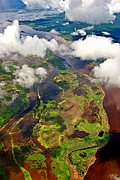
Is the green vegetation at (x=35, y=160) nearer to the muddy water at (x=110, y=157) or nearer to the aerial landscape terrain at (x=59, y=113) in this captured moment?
the aerial landscape terrain at (x=59, y=113)

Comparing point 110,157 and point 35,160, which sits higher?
point 110,157

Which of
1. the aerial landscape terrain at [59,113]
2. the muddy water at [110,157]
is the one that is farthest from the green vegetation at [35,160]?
the muddy water at [110,157]

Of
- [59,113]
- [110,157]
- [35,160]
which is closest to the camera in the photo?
[35,160]

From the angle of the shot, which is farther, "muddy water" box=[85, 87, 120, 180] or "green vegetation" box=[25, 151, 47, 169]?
"green vegetation" box=[25, 151, 47, 169]

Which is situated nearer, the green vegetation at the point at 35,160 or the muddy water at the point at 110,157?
the muddy water at the point at 110,157

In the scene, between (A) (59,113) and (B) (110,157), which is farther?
(A) (59,113)

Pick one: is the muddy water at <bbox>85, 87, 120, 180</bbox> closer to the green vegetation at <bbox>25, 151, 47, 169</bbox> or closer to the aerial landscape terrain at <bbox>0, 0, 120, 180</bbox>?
the aerial landscape terrain at <bbox>0, 0, 120, 180</bbox>

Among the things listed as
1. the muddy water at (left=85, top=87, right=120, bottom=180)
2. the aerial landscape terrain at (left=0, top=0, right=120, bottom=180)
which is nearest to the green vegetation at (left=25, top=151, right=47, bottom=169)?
the aerial landscape terrain at (left=0, top=0, right=120, bottom=180)

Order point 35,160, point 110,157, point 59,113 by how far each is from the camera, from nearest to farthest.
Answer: point 35,160, point 110,157, point 59,113
